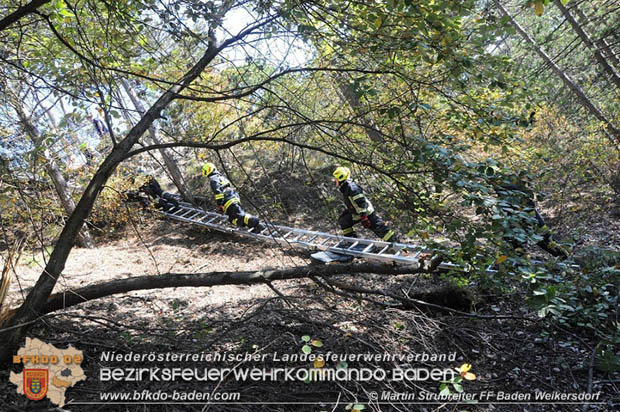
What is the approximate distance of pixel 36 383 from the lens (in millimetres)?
2443

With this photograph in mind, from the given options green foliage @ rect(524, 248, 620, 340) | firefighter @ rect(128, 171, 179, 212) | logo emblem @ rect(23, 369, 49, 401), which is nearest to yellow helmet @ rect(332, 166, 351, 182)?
green foliage @ rect(524, 248, 620, 340)

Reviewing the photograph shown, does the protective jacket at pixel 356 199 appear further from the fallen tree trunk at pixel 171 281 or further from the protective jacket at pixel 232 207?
the fallen tree trunk at pixel 171 281

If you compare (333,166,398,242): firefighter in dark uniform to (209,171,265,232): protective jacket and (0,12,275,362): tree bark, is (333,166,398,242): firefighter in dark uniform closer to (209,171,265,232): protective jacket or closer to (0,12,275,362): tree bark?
(209,171,265,232): protective jacket

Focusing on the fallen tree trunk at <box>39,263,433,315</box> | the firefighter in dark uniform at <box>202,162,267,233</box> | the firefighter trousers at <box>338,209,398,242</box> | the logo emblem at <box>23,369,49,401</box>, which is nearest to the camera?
the logo emblem at <box>23,369,49,401</box>

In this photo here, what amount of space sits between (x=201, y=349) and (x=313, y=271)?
117 cm

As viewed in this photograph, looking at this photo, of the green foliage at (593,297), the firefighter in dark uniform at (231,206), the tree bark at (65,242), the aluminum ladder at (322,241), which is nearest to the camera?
the tree bark at (65,242)

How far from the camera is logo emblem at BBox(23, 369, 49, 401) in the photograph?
240 centimetres

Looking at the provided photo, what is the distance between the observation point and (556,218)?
7699 mm

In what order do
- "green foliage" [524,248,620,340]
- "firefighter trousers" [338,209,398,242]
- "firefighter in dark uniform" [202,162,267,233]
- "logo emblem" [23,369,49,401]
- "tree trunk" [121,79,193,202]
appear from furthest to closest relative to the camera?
"tree trunk" [121,79,193,202], "firefighter in dark uniform" [202,162,267,233], "firefighter trousers" [338,209,398,242], "green foliage" [524,248,620,340], "logo emblem" [23,369,49,401]

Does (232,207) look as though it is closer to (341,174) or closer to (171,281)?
(341,174)

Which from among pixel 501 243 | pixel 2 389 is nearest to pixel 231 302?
pixel 2 389

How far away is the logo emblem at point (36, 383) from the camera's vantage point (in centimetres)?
240

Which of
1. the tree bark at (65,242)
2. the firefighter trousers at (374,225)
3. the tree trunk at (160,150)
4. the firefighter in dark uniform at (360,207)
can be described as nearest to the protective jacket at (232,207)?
the tree trunk at (160,150)

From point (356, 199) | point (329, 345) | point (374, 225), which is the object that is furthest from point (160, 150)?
point (329, 345)
